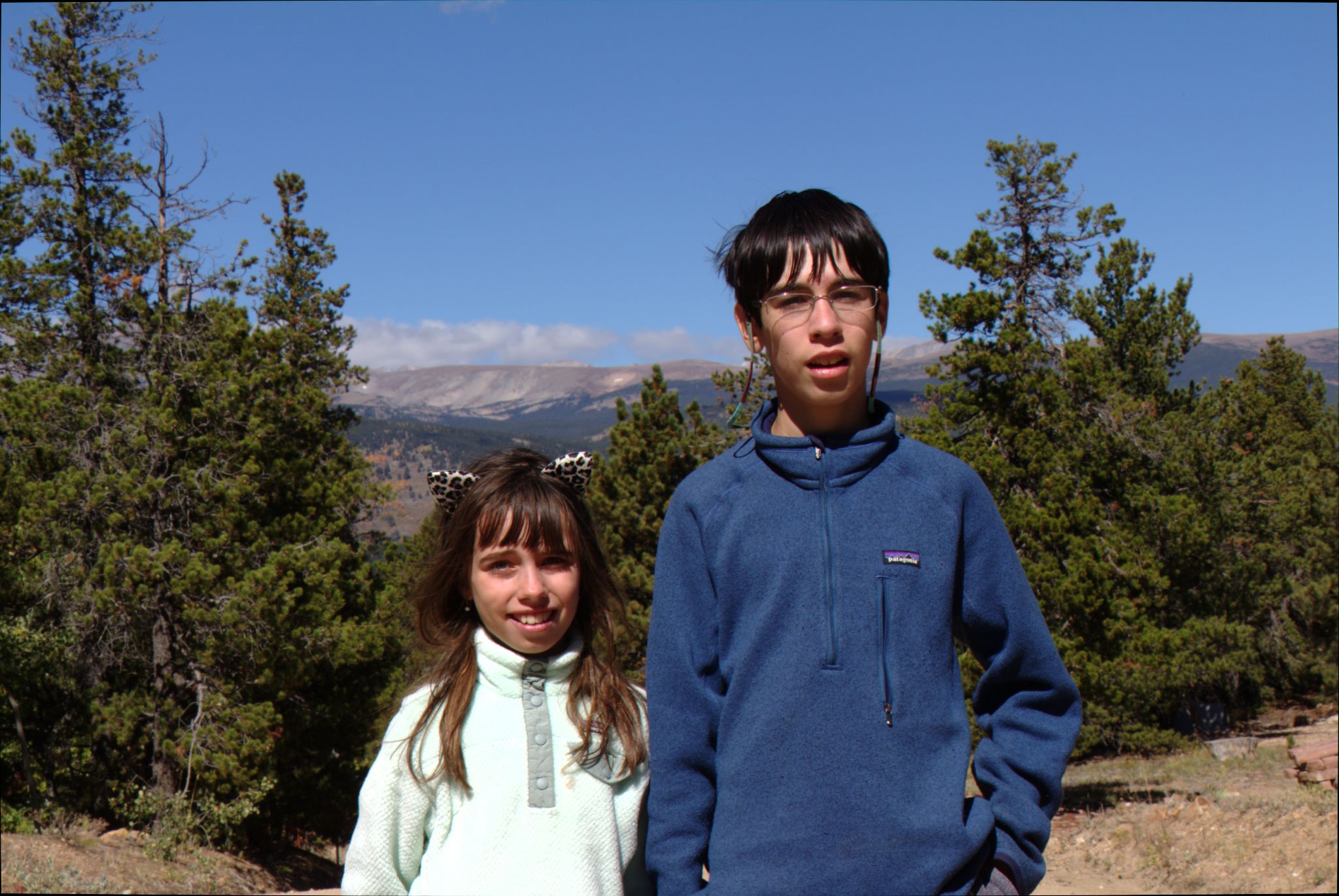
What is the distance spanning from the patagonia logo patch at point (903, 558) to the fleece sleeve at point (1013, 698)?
0.41ft

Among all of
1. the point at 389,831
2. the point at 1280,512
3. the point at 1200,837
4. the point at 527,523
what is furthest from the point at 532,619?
the point at 1280,512

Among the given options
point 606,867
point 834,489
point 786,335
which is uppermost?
point 786,335

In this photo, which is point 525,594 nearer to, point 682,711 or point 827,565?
point 682,711

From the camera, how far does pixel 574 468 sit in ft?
8.40

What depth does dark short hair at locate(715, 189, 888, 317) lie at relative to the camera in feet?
6.49

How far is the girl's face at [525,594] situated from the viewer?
234cm

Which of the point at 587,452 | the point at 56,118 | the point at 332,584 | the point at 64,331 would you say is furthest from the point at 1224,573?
the point at 56,118

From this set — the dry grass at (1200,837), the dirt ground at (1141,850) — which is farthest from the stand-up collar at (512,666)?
the dry grass at (1200,837)

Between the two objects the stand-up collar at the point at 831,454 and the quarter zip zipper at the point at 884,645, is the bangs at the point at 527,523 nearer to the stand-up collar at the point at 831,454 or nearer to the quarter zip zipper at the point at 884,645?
the stand-up collar at the point at 831,454

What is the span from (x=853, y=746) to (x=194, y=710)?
17503 millimetres

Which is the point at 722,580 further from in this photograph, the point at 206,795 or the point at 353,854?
the point at 206,795

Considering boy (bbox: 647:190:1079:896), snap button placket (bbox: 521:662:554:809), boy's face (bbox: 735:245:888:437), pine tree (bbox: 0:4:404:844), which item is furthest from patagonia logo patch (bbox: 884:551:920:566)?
pine tree (bbox: 0:4:404:844)

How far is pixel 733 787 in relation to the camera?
1.79 metres

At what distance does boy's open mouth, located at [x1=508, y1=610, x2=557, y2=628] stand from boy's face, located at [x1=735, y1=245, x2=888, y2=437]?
721mm
